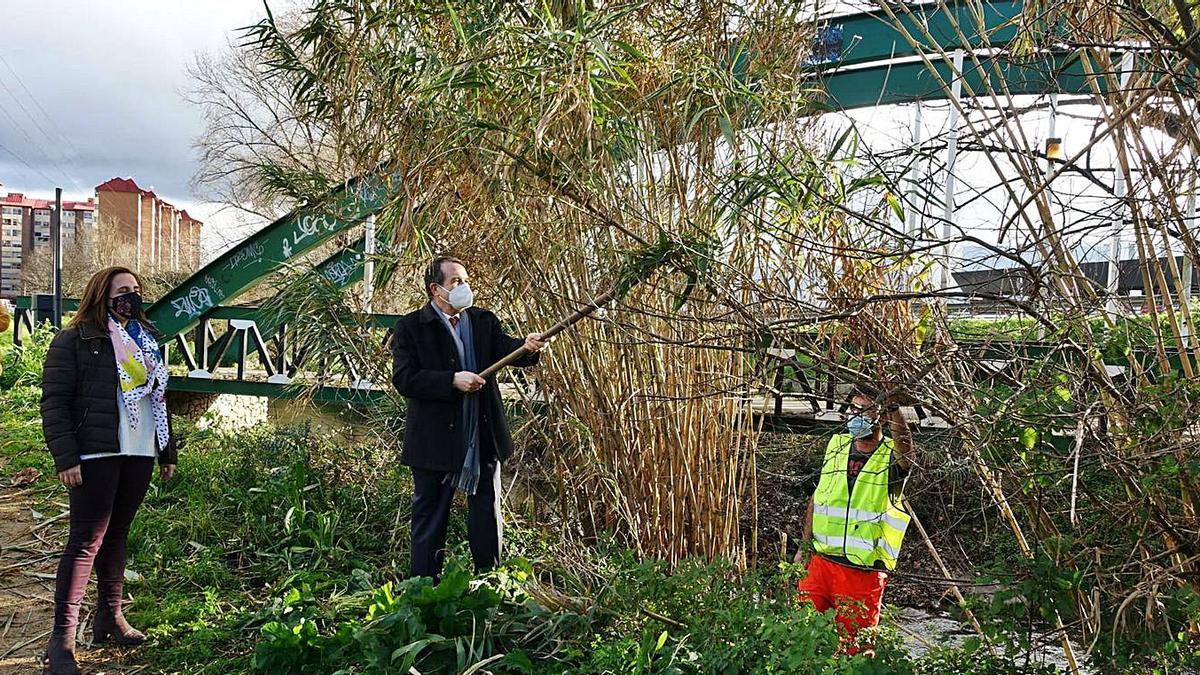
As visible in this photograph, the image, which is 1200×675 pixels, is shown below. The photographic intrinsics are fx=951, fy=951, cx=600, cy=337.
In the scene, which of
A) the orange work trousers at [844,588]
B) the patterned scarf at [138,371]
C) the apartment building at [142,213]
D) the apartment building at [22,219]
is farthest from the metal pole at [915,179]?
the apartment building at [22,219]

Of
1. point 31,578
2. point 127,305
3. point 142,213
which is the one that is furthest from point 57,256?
point 142,213

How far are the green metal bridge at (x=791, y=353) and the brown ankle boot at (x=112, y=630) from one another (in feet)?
6.13

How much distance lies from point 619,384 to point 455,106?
51.3 inches

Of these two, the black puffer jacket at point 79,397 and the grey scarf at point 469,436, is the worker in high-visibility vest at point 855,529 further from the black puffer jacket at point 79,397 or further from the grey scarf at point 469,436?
the black puffer jacket at point 79,397

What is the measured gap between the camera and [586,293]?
396cm

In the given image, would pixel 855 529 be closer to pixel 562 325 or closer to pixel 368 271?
pixel 562 325

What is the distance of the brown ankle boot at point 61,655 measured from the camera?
133 inches

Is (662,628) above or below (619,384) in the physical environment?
below

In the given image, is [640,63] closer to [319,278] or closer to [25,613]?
[319,278]

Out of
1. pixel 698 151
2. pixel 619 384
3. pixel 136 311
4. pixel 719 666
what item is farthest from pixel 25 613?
pixel 698 151

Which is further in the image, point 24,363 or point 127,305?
point 24,363

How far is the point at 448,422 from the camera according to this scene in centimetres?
373

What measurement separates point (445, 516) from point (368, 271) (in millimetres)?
2811

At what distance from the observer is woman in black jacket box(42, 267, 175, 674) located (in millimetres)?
3375
